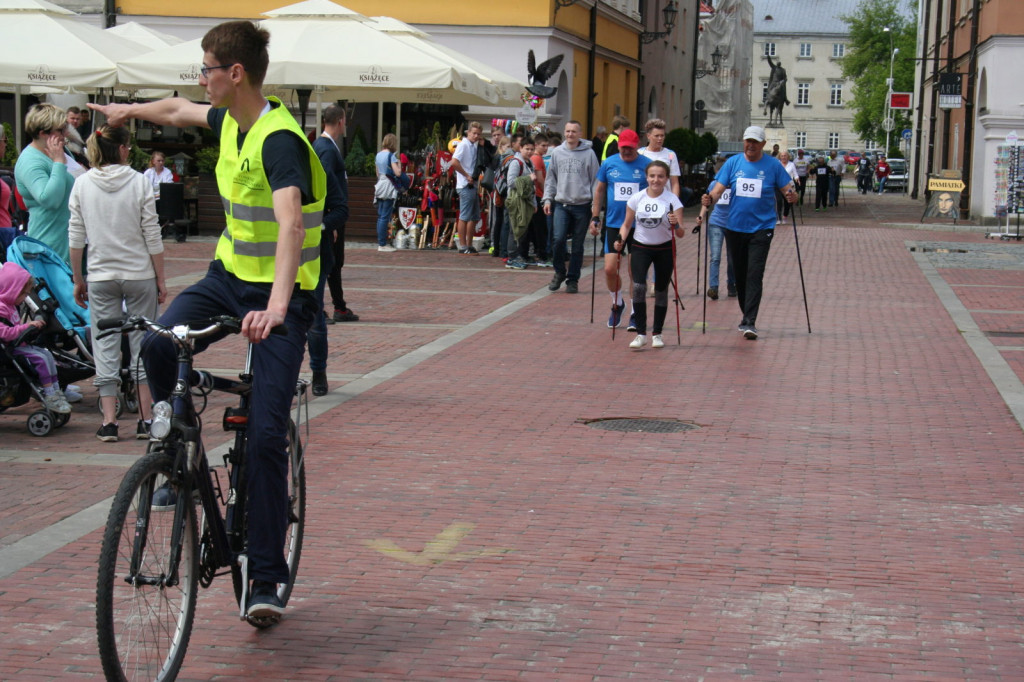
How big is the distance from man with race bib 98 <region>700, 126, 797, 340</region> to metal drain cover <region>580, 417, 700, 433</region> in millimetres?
3857

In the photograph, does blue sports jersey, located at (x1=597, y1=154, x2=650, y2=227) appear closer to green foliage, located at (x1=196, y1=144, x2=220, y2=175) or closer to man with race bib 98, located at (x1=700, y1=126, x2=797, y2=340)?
man with race bib 98, located at (x1=700, y1=126, x2=797, y2=340)

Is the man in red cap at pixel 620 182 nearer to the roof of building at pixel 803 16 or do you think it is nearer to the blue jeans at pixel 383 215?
the blue jeans at pixel 383 215

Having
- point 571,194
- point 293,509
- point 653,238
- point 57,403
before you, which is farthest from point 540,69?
point 293,509

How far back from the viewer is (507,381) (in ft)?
32.6

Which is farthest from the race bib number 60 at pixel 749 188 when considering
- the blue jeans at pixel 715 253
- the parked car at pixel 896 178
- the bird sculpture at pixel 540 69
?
the parked car at pixel 896 178

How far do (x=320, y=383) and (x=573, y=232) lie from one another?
7248 mm

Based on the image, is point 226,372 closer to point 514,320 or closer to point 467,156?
point 514,320

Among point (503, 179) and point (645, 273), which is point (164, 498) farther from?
point (503, 179)

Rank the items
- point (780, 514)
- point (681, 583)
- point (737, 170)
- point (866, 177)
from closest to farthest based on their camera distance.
Result: point (681, 583)
point (780, 514)
point (737, 170)
point (866, 177)

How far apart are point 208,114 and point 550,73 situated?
23782 millimetres

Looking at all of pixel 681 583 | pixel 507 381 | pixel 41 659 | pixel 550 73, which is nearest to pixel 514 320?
pixel 507 381

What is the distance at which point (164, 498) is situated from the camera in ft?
13.2

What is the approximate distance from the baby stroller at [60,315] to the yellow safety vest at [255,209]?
402 centimetres

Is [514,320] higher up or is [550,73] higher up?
[550,73]
